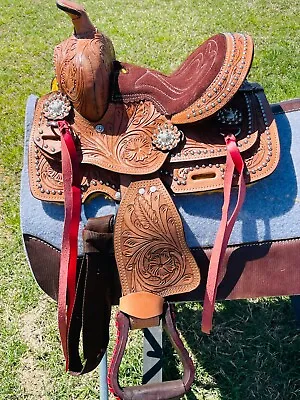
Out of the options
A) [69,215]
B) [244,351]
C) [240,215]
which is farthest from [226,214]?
[244,351]

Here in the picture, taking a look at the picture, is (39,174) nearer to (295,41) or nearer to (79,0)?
(295,41)

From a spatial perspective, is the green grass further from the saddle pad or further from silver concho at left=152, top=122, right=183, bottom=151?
silver concho at left=152, top=122, right=183, bottom=151

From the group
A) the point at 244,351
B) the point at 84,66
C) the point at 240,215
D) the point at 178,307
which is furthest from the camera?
the point at 178,307

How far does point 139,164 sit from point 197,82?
24 cm

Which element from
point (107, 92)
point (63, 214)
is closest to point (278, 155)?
point (107, 92)

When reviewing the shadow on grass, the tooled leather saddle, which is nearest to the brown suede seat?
the tooled leather saddle

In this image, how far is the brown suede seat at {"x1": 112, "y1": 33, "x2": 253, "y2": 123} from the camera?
45.9 inches

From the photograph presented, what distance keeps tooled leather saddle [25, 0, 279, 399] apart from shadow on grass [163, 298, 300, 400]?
26.1 inches

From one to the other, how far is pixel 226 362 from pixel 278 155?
38.4 inches

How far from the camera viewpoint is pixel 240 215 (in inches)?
49.4

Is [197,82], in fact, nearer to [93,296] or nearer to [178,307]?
[93,296]

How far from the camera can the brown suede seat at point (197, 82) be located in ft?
3.83

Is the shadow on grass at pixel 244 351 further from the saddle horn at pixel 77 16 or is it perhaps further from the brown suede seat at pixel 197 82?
the saddle horn at pixel 77 16

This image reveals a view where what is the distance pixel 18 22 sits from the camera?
405 cm
